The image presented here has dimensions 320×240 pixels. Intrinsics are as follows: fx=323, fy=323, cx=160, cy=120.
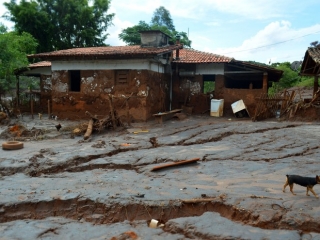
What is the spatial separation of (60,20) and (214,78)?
1753 centimetres

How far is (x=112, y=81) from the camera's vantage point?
1558cm

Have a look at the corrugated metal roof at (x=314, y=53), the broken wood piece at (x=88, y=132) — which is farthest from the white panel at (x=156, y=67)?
the corrugated metal roof at (x=314, y=53)

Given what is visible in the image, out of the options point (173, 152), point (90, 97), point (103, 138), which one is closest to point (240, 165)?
point (173, 152)

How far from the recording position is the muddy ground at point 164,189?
4395mm

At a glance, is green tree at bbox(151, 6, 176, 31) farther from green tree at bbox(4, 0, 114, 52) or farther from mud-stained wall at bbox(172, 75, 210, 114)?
mud-stained wall at bbox(172, 75, 210, 114)

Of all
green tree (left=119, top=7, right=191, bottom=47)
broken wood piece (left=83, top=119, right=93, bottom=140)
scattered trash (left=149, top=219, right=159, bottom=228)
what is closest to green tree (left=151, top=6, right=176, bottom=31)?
green tree (left=119, top=7, right=191, bottom=47)

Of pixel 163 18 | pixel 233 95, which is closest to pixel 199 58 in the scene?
pixel 233 95

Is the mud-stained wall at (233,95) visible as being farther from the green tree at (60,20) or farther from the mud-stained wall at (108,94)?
the green tree at (60,20)

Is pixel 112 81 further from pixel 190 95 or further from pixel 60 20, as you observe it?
pixel 60 20

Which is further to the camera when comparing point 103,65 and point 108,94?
point 103,65

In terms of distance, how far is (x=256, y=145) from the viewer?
917 centimetres

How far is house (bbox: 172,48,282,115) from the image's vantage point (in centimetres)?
1650

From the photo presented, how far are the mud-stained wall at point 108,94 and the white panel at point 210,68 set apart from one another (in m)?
Answer: 2.02

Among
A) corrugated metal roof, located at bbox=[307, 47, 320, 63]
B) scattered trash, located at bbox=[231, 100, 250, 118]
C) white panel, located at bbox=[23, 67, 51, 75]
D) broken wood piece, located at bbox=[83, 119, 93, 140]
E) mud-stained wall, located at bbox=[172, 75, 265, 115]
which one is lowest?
broken wood piece, located at bbox=[83, 119, 93, 140]
